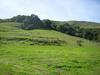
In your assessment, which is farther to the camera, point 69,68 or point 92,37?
point 92,37

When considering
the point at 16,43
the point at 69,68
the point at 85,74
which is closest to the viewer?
the point at 85,74

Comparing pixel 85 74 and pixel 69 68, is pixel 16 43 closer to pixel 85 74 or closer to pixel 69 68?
pixel 69 68

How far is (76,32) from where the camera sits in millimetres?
141250

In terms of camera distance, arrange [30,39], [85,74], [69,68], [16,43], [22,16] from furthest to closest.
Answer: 1. [22,16]
2. [30,39]
3. [16,43]
4. [69,68]
5. [85,74]

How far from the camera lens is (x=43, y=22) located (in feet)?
482

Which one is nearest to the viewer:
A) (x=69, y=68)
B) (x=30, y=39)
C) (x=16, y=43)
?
(x=69, y=68)

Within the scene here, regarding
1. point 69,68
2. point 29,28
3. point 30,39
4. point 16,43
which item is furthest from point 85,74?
point 29,28

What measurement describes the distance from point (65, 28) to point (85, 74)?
340 ft

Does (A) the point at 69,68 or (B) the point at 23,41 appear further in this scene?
(B) the point at 23,41

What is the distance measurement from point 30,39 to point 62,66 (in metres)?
49.8

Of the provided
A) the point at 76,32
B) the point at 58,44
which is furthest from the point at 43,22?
the point at 58,44

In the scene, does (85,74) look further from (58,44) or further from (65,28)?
(65,28)

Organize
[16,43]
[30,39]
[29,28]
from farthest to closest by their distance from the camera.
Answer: [29,28]
[30,39]
[16,43]

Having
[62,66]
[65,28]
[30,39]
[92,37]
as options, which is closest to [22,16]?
[65,28]
